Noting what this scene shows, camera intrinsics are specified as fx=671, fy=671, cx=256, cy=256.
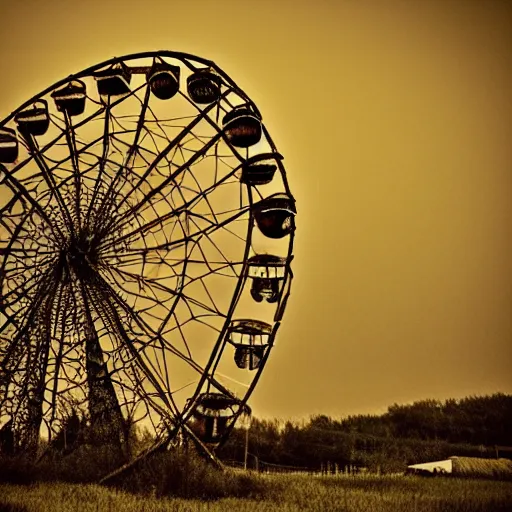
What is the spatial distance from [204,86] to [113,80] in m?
0.94

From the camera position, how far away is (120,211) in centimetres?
745

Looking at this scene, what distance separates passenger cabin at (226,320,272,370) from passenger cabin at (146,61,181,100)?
2481 millimetres

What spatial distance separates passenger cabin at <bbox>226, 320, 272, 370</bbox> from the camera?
6.70 meters

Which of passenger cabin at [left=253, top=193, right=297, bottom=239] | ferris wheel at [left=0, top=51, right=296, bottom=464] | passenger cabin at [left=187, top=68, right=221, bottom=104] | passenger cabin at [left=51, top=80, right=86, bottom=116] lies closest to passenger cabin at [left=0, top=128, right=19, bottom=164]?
ferris wheel at [left=0, top=51, right=296, bottom=464]

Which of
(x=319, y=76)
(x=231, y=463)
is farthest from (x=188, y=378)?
(x=319, y=76)

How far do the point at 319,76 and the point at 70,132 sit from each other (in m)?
3.12

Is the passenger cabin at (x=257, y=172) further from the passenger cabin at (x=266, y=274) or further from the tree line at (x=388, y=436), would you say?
the tree line at (x=388, y=436)

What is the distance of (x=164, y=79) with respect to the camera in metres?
6.88

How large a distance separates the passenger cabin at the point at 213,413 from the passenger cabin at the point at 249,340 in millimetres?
404

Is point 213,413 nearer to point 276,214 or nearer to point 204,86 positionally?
point 276,214

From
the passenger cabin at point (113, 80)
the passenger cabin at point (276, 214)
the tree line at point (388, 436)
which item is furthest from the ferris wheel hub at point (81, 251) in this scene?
the tree line at point (388, 436)

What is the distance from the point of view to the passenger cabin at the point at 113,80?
688cm

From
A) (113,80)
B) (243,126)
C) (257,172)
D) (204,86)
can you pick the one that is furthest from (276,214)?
(113,80)

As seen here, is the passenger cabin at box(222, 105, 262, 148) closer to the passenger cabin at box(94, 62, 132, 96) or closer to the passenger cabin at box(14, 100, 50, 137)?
the passenger cabin at box(94, 62, 132, 96)
